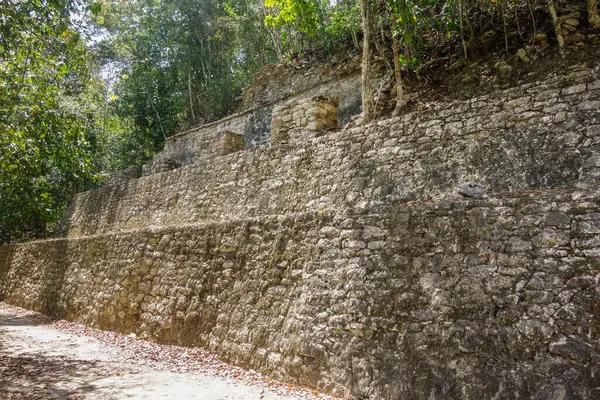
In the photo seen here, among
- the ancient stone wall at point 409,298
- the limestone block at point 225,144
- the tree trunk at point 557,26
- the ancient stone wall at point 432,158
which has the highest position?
the tree trunk at point 557,26

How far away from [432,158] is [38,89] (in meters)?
7.27

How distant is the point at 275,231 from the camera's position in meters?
5.49

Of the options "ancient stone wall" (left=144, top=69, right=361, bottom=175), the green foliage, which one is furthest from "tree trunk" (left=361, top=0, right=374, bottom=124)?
the green foliage

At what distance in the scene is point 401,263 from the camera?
4137mm

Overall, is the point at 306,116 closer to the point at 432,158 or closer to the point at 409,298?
the point at 432,158

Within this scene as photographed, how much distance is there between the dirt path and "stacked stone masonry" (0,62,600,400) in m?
0.24

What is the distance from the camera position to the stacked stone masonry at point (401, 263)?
3322 mm

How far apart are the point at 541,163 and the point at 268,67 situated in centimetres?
1255

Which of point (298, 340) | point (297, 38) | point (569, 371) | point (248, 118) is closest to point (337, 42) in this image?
point (297, 38)

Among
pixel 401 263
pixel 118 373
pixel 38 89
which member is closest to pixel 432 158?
pixel 401 263

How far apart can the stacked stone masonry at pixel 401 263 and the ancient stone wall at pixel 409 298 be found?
1 centimetres

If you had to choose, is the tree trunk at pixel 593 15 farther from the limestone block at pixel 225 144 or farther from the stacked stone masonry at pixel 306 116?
the limestone block at pixel 225 144

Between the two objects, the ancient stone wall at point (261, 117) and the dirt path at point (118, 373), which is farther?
the ancient stone wall at point (261, 117)

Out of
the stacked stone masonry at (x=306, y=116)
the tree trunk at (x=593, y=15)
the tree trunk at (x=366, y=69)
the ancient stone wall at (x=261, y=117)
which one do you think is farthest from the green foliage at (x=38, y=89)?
the tree trunk at (x=593, y=15)
